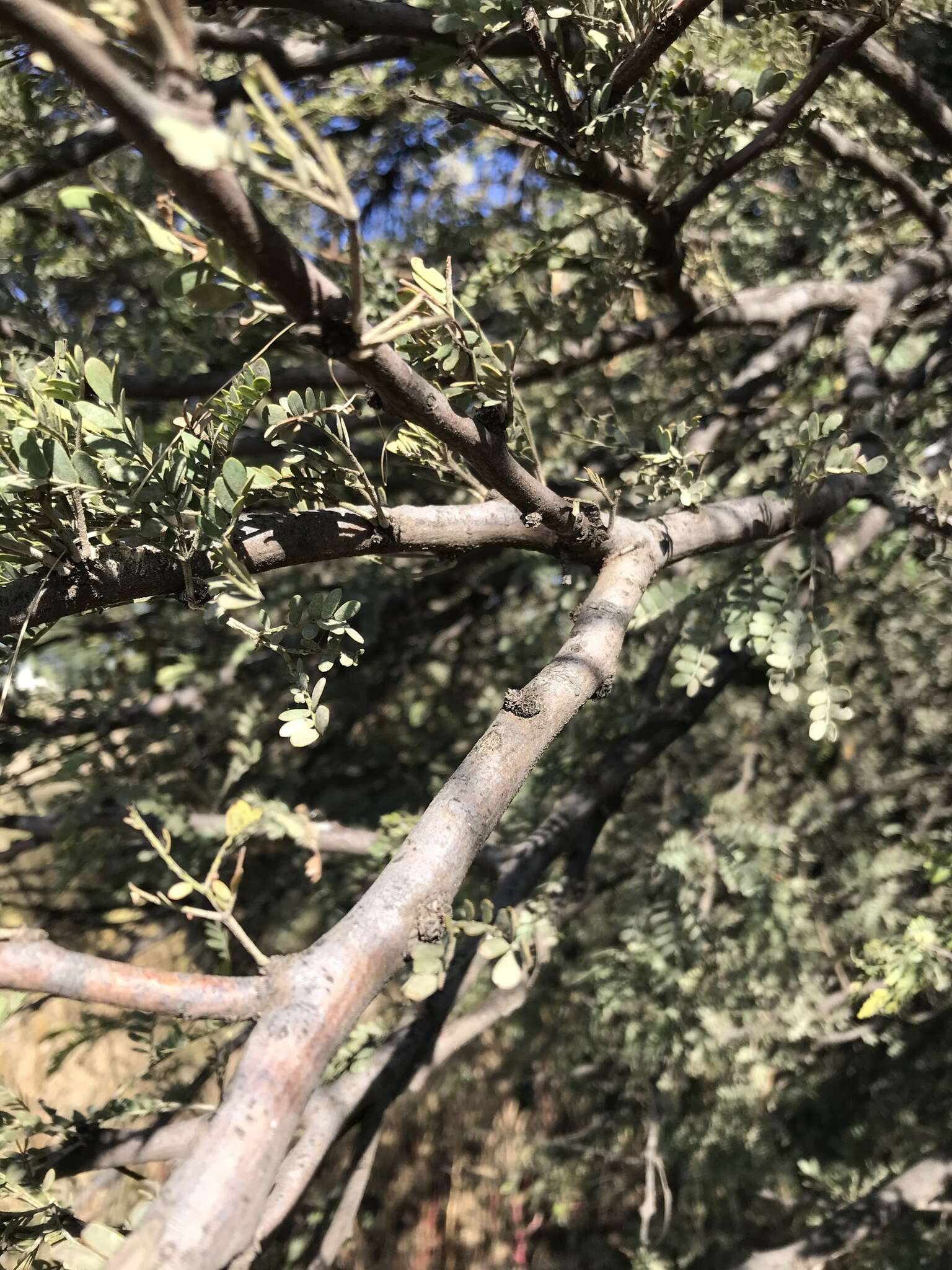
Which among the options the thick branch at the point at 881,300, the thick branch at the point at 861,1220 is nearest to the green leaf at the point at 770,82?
the thick branch at the point at 881,300

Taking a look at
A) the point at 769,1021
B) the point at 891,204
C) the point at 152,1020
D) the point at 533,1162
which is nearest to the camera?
the point at 152,1020

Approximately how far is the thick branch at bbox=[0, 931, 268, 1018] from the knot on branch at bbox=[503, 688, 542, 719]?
319 mm

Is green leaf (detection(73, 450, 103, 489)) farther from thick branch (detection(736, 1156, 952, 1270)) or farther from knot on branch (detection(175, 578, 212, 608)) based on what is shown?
thick branch (detection(736, 1156, 952, 1270))

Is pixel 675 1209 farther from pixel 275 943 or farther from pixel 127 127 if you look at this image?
pixel 127 127

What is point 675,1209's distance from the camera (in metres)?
3.30

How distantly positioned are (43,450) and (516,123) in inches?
34.8

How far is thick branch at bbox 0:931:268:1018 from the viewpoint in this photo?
67cm

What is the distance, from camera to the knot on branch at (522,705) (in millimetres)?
823

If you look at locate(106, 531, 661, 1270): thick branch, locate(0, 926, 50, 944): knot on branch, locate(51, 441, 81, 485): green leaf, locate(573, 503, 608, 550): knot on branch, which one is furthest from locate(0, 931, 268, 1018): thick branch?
locate(573, 503, 608, 550): knot on branch

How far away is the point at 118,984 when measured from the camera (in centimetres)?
73

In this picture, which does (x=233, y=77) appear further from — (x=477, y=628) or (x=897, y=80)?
(x=477, y=628)

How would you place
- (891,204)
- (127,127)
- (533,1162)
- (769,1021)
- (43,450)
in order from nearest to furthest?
(127,127) < (43,450) < (891,204) < (769,1021) < (533,1162)

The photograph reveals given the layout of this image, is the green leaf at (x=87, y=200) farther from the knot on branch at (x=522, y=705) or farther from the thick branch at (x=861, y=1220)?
the thick branch at (x=861, y=1220)

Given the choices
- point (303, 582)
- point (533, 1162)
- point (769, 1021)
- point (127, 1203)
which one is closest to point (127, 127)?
point (303, 582)
